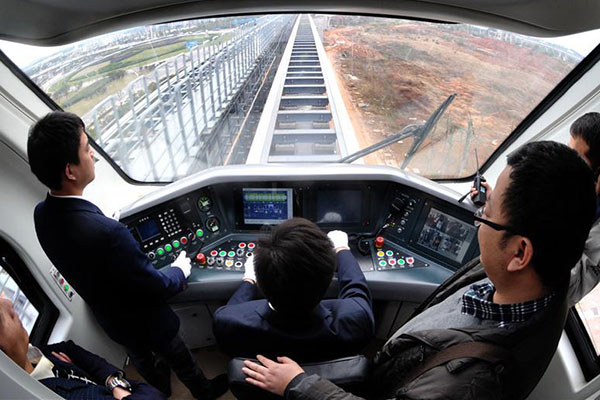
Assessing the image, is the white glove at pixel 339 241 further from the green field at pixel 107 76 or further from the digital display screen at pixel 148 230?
the green field at pixel 107 76

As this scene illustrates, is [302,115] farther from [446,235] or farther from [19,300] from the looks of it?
[19,300]

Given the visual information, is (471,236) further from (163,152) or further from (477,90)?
(163,152)

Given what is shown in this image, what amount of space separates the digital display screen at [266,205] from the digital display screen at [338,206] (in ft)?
0.63

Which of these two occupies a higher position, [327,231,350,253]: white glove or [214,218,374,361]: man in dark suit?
[214,218,374,361]: man in dark suit

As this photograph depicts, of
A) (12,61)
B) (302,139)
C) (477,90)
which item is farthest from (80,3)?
(477,90)

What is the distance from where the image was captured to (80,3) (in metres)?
1.33

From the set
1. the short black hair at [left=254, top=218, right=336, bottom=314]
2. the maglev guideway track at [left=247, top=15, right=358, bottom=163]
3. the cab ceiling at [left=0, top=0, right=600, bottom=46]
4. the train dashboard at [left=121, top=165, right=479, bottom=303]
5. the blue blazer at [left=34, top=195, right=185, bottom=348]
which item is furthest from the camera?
the maglev guideway track at [left=247, top=15, right=358, bottom=163]

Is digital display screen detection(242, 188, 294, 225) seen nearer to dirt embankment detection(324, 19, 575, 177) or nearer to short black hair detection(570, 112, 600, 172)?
dirt embankment detection(324, 19, 575, 177)

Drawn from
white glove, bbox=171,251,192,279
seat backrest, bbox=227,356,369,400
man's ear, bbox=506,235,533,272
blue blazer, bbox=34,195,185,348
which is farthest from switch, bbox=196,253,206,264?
man's ear, bbox=506,235,533,272

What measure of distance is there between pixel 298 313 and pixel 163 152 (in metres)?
1.79

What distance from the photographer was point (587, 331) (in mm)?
1685

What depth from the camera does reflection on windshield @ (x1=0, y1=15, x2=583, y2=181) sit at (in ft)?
6.30

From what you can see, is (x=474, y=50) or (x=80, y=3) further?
(x=474, y=50)

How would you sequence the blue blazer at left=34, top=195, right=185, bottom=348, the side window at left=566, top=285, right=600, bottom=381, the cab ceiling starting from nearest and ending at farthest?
the cab ceiling < the blue blazer at left=34, top=195, right=185, bottom=348 < the side window at left=566, top=285, right=600, bottom=381
